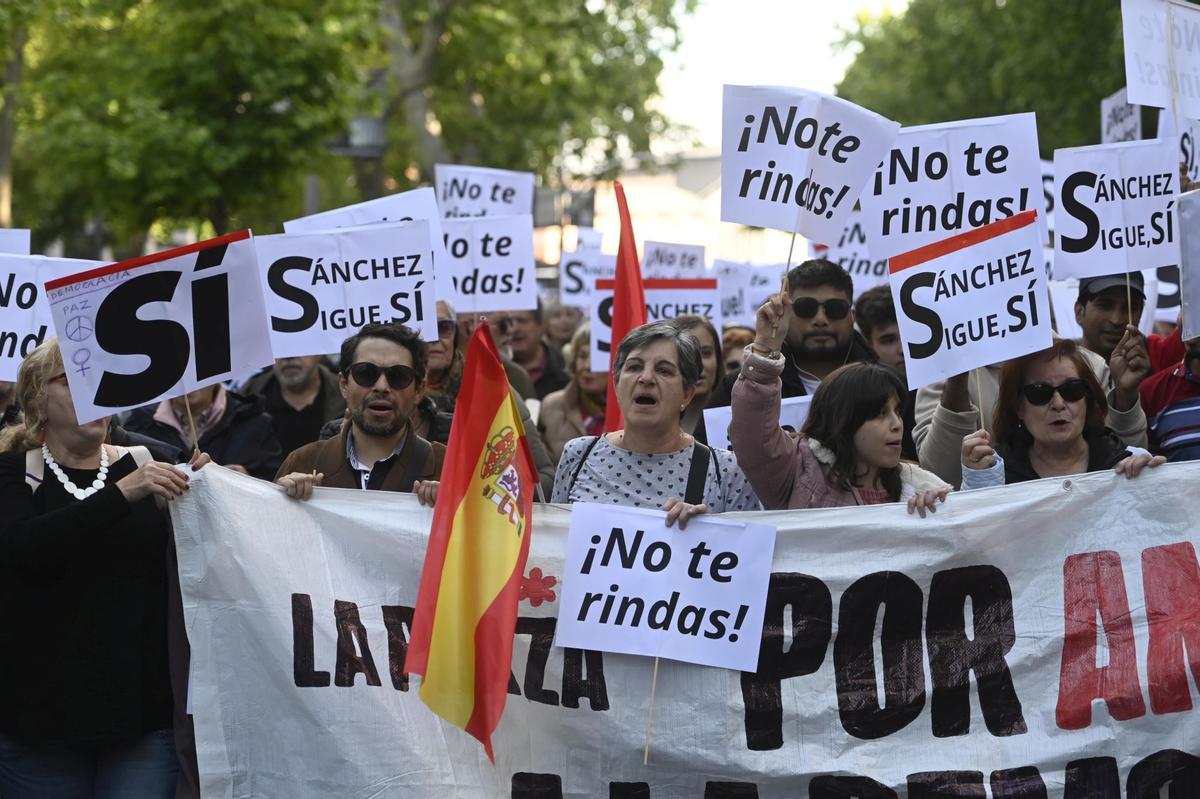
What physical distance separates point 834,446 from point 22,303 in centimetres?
346

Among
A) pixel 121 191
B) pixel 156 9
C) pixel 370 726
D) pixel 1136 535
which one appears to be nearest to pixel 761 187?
pixel 1136 535

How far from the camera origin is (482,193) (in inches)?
483

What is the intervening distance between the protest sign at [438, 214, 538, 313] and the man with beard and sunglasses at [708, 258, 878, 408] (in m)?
3.43

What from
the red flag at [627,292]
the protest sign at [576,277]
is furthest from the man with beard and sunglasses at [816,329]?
the protest sign at [576,277]

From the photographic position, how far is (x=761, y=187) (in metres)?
6.02

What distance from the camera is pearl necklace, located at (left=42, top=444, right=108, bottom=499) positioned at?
15.9ft

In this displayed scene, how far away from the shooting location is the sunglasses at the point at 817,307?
6.59 m

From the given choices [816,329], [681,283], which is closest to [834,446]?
[816,329]

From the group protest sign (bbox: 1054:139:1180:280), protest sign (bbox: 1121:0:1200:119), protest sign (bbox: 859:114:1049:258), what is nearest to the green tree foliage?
protest sign (bbox: 1121:0:1200:119)

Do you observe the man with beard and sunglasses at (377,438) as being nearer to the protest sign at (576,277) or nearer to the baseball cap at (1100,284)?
the baseball cap at (1100,284)

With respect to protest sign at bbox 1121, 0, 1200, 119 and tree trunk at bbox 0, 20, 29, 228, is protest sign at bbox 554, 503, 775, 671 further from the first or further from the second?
tree trunk at bbox 0, 20, 29, 228

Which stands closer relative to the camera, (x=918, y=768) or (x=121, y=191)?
(x=918, y=768)

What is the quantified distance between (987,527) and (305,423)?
14.1 feet

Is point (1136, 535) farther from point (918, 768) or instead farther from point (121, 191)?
point (121, 191)
